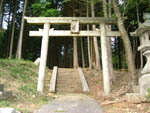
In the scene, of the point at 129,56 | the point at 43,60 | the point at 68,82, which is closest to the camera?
the point at 129,56

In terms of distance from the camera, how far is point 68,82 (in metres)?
9.94

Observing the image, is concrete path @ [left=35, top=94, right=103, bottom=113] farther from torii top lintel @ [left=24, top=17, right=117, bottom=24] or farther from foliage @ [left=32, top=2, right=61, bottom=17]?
foliage @ [left=32, top=2, right=61, bottom=17]

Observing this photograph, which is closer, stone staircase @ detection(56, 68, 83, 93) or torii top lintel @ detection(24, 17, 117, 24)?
torii top lintel @ detection(24, 17, 117, 24)

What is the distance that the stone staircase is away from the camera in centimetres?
873

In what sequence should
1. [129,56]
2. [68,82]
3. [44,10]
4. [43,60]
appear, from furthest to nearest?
[44,10] < [68,82] < [43,60] < [129,56]

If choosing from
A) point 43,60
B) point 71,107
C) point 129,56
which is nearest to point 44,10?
point 43,60

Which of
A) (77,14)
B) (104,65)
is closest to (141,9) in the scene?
(77,14)

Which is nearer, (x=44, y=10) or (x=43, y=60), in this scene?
(x=43, y=60)

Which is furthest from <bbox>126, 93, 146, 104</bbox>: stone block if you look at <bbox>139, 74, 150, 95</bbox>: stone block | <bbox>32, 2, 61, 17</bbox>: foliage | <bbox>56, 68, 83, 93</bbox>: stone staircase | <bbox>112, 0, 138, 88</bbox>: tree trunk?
<bbox>32, 2, 61, 17</bbox>: foliage

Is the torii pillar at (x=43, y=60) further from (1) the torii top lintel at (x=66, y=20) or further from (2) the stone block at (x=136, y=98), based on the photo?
(2) the stone block at (x=136, y=98)

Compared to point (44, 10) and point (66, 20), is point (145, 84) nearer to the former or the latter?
point (66, 20)

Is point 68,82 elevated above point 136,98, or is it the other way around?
point 136,98

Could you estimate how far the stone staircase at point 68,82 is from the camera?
8.73 meters

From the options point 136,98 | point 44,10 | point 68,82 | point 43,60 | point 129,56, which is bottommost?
point 68,82
